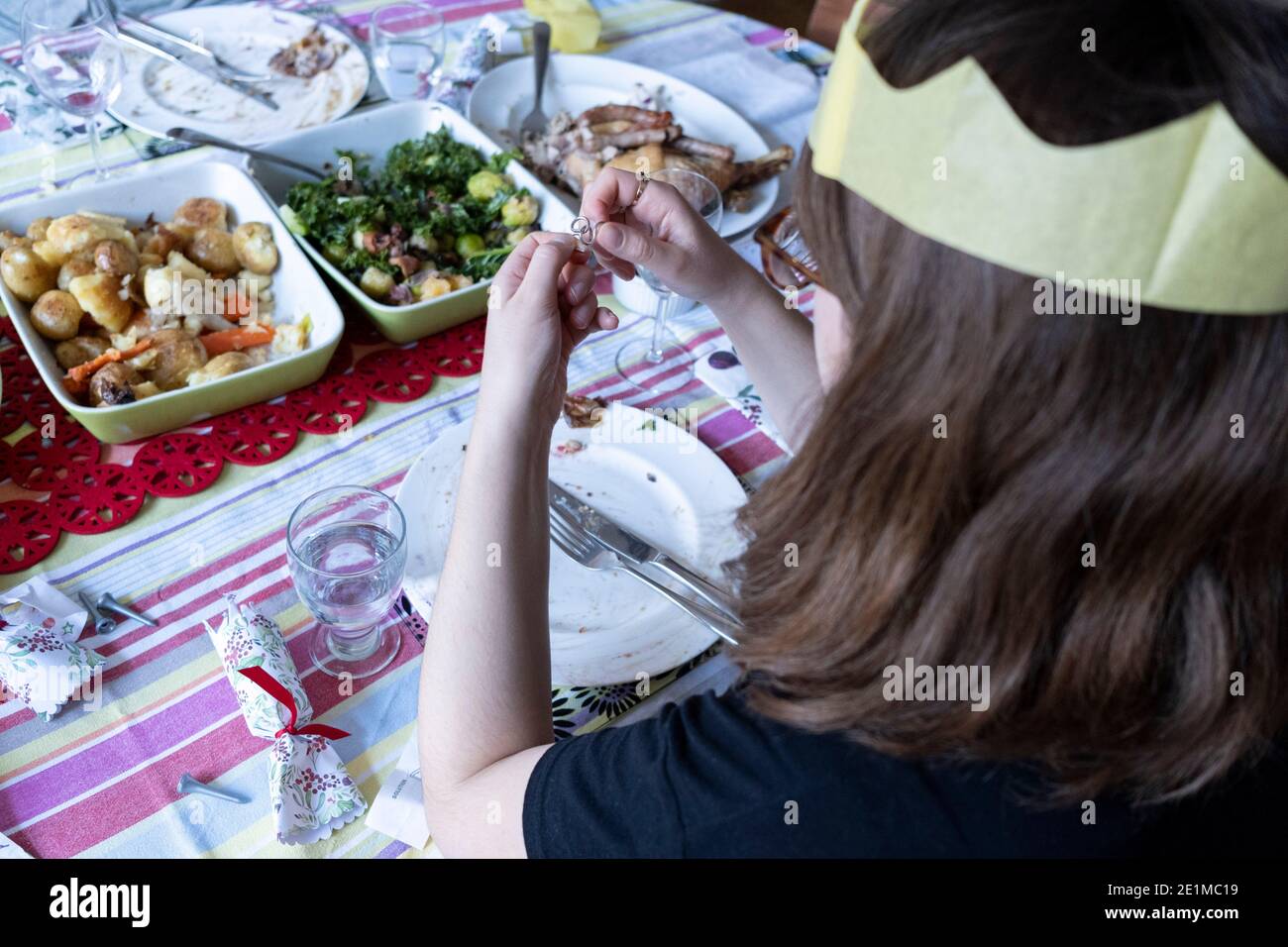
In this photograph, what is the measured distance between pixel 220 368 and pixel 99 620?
34 cm

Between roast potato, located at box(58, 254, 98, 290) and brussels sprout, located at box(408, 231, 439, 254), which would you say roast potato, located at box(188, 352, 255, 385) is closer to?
roast potato, located at box(58, 254, 98, 290)

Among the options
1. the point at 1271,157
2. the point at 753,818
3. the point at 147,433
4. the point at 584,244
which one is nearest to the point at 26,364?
the point at 147,433

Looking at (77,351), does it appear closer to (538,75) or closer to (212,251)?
(212,251)

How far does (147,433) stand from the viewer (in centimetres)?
113

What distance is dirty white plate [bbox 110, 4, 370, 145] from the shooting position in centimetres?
158

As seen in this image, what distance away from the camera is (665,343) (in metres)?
1.37

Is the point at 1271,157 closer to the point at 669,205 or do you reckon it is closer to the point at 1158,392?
the point at 1158,392

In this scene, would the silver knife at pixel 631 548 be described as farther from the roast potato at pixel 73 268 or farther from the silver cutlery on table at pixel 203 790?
the roast potato at pixel 73 268

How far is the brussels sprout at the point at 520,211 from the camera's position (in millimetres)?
1397

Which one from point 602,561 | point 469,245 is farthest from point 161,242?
point 602,561

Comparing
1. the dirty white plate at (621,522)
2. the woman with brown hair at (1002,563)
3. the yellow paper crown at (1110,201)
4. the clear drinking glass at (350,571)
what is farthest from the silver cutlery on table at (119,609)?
the yellow paper crown at (1110,201)

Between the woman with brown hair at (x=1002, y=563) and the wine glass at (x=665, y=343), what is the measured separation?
0.54m

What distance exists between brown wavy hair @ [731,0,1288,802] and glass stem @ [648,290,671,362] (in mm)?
598
